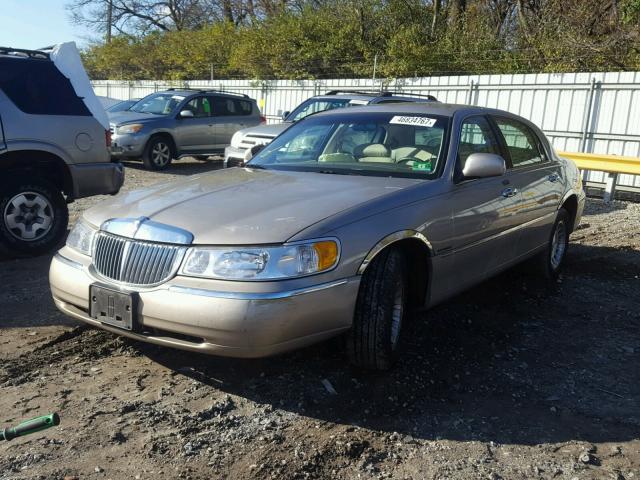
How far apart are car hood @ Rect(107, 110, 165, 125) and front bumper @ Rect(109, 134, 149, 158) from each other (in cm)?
42

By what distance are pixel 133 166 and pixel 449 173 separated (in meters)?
11.1

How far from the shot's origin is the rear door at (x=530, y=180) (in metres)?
5.12

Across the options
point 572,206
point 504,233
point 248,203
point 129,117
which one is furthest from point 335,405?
point 129,117

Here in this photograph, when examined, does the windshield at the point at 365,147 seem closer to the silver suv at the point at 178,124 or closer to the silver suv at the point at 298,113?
the silver suv at the point at 298,113

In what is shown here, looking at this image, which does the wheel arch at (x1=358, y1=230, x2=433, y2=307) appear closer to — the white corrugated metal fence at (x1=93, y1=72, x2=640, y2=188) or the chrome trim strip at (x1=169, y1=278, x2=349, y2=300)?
the chrome trim strip at (x1=169, y1=278, x2=349, y2=300)

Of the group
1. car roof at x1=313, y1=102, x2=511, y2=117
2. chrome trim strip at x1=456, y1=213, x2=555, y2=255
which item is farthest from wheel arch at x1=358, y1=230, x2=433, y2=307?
car roof at x1=313, y1=102, x2=511, y2=117

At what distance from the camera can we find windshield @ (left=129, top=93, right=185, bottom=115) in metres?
14.2

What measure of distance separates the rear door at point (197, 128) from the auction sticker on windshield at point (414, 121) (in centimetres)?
998

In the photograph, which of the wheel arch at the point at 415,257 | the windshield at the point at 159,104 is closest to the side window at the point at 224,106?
the windshield at the point at 159,104

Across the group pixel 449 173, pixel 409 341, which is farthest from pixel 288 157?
pixel 409 341

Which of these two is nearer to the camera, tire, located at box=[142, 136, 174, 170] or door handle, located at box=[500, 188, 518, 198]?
door handle, located at box=[500, 188, 518, 198]

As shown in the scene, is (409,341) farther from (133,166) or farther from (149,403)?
(133,166)

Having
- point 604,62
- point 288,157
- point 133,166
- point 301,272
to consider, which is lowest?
point 133,166

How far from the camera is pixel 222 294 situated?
10.0 feet
